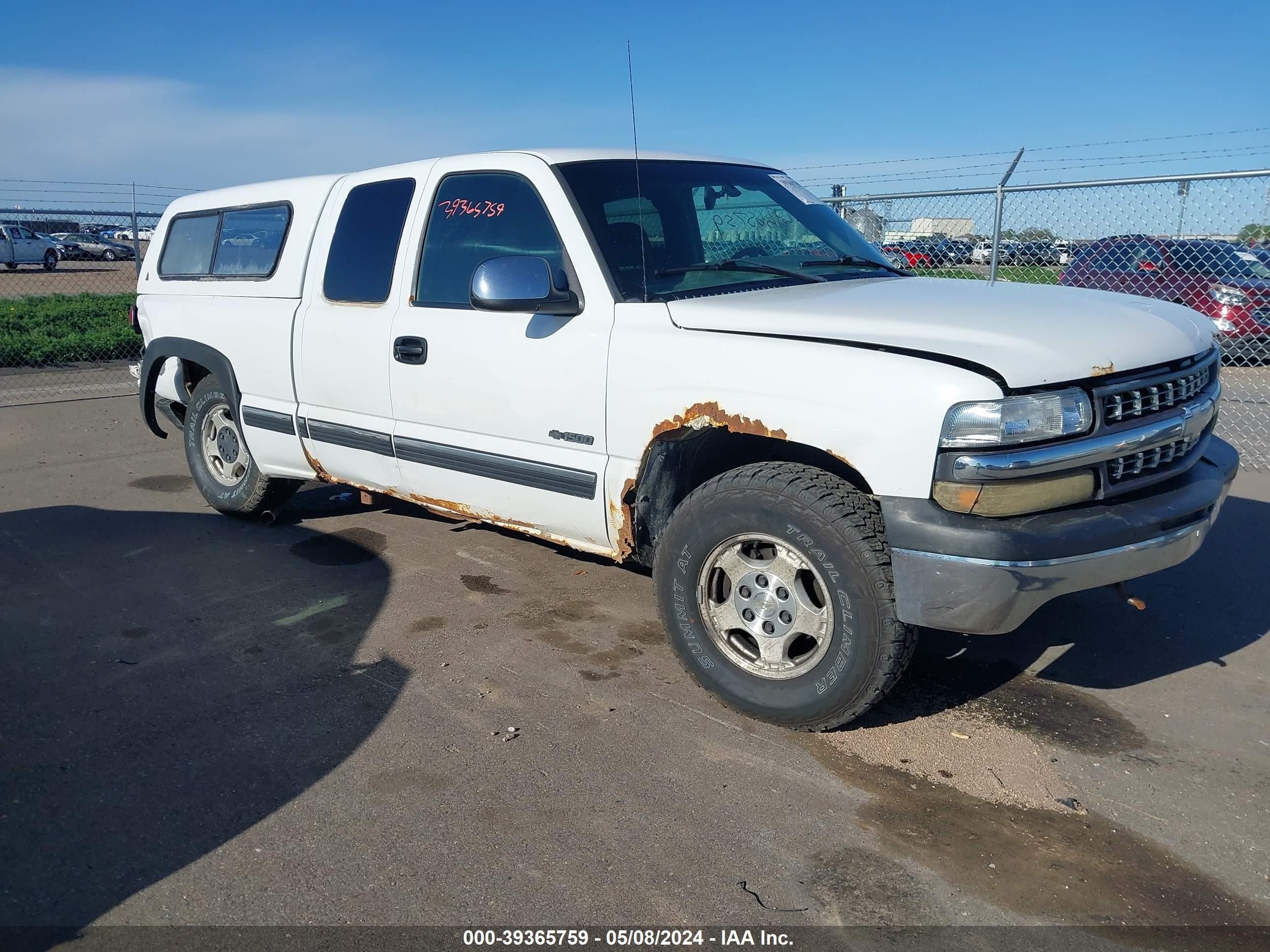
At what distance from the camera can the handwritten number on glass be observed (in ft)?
14.7

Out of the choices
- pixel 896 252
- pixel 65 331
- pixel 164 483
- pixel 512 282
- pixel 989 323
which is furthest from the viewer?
pixel 65 331

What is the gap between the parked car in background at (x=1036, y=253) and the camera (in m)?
9.33

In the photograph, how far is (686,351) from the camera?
3707 millimetres

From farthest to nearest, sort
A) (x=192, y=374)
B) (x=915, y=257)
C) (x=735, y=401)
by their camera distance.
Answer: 1. (x=915, y=257)
2. (x=192, y=374)
3. (x=735, y=401)

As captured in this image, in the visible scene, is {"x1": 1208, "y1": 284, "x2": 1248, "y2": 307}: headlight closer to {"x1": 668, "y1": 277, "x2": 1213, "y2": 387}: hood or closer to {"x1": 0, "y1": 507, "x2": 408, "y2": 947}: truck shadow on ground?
{"x1": 668, "y1": 277, "x2": 1213, "y2": 387}: hood

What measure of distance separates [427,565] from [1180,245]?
28.6ft

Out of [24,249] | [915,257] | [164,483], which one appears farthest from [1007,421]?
[24,249]

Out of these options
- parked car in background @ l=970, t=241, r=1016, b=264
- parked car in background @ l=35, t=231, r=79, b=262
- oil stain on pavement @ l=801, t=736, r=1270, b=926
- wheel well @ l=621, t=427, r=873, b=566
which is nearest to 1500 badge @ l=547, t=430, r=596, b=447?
wheel well @ l=621, t=427, r=873, b=566

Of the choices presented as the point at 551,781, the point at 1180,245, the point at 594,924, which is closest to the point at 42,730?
the point at 551,781

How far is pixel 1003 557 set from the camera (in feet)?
10.1

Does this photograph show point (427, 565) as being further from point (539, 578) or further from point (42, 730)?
point (42, 730)

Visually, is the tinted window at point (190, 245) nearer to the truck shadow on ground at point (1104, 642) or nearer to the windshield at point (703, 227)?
the windshield at point (703, 227)

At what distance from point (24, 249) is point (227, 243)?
34.0m

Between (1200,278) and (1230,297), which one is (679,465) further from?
(1230,297)
